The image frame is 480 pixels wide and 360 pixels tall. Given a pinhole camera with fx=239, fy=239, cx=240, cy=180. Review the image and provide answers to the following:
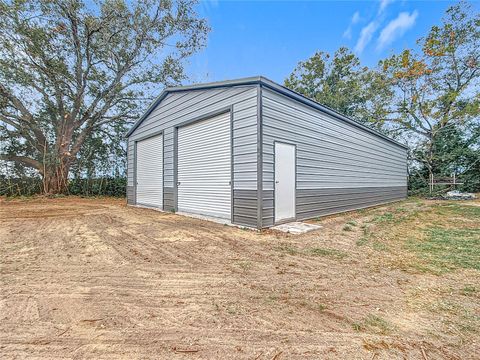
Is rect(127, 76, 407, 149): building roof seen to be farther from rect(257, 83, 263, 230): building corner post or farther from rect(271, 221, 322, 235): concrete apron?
rect(271, 221, 322, 235): concrete apron

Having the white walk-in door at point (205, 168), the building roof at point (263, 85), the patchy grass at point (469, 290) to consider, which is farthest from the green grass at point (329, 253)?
the building roof at point (263, 85)

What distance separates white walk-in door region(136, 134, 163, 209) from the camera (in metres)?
8.50

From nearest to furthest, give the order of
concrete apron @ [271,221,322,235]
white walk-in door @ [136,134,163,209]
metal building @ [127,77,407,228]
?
1. concrete apron @ [271,221,322,235]
2. metal building @ [127,77,407,228]
3. white walk-in door @ [136,134,163,209]

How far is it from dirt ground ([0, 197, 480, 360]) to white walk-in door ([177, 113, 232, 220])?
90.2 inches

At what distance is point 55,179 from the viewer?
1162 centimetres

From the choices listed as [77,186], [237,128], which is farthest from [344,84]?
[77,186]

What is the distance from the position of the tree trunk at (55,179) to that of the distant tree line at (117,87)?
0.04 meters

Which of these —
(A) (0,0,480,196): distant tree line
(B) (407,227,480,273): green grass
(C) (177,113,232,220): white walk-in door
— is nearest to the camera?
(B) (407,227,480,273): green grass

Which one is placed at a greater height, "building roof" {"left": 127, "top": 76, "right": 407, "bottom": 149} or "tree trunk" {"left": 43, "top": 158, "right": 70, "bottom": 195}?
"building roof" {"left": 127, "top": 76, "right": 407, "bottom": 149}

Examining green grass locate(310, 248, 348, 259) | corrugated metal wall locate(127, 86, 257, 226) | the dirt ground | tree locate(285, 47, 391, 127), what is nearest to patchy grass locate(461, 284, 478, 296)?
→ the dirt ground

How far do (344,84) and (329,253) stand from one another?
57.1 ft

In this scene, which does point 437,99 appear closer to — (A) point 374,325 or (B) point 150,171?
(B) point 150,171

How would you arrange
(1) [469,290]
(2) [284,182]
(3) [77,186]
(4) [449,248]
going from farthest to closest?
(3) [77,186]
(2) [284,182]
(4) [449,248]
(1) [469,290]

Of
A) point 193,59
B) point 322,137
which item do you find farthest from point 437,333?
point 193,59
